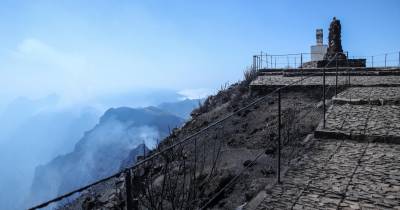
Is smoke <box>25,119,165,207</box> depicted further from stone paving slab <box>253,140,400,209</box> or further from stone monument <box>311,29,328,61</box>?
stone paving slab <box>253,140,400,209</box>

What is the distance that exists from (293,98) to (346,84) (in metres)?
2.55

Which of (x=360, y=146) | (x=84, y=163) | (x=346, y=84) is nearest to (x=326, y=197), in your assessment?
(x=360, y=146)

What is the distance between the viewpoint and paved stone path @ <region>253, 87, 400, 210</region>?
539cm

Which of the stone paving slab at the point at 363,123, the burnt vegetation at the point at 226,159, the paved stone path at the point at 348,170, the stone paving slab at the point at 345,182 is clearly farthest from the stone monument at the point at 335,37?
the stone paving slab at the point at 345,182

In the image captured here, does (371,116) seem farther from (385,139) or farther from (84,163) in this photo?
(84,163)

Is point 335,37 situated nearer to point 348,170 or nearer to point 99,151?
point 348,170

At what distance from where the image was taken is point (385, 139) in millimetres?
8445

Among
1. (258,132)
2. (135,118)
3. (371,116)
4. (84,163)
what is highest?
(371,116)

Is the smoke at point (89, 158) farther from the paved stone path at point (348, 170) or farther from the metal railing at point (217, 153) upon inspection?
the paved stone path at point (348, 170)

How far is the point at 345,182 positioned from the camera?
608cm

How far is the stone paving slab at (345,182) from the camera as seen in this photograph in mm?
5309

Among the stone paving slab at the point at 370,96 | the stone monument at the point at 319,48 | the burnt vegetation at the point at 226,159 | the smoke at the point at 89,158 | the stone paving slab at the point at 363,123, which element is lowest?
the smoke at the point at 89,158

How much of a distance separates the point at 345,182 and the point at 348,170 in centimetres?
67

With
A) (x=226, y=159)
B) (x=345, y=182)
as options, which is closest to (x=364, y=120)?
(x=226, y=159)
